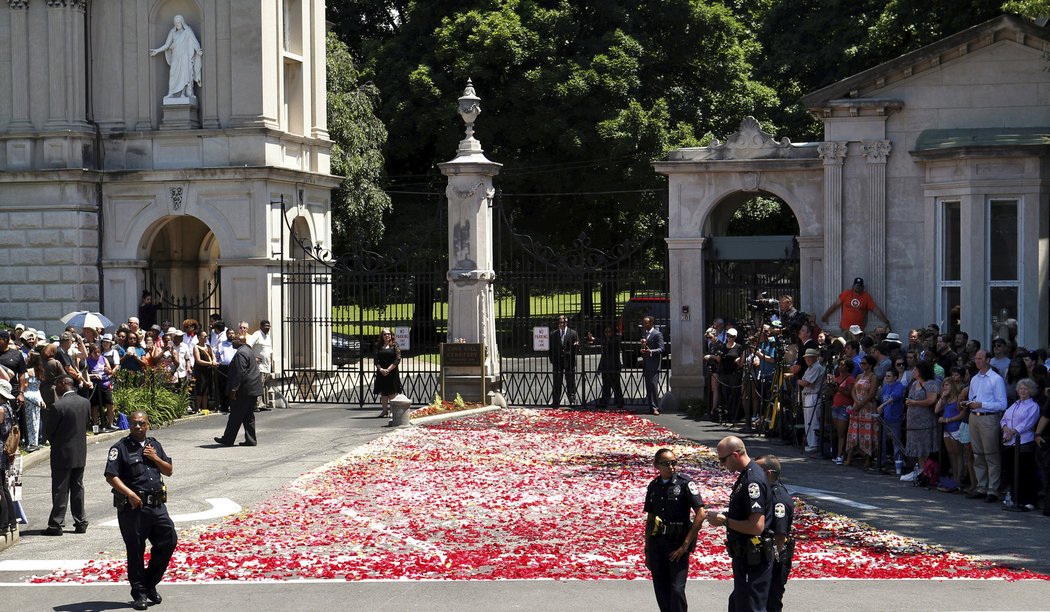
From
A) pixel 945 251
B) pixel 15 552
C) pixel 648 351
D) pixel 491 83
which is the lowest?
pixel 15 552

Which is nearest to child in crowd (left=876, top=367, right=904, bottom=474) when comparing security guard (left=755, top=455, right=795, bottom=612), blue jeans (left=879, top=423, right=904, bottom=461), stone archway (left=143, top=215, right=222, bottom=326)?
blue jeans (left=879, top=423, right=904, bottom=461)

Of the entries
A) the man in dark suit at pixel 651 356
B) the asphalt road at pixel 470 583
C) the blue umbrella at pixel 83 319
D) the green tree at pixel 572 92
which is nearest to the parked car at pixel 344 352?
the green tree at pixel 572 92

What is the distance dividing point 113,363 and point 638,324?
1107 centimetres

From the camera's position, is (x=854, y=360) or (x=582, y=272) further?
(x=582, y=272)

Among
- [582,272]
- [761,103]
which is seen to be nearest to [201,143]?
[582,272]

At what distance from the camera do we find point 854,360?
19.8 meters

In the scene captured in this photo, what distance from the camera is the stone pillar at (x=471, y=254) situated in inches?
1025

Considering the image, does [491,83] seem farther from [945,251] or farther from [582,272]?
[945,251]

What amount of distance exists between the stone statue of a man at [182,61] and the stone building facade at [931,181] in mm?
10802

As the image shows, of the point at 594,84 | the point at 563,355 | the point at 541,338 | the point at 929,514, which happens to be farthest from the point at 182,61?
the point at 929,514

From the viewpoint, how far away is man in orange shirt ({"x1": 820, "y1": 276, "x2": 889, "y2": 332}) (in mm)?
23781

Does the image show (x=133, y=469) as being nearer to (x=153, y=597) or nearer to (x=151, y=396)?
(x=153, y=597)

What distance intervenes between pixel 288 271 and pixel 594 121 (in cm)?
1201

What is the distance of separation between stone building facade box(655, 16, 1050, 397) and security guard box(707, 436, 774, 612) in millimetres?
14113
